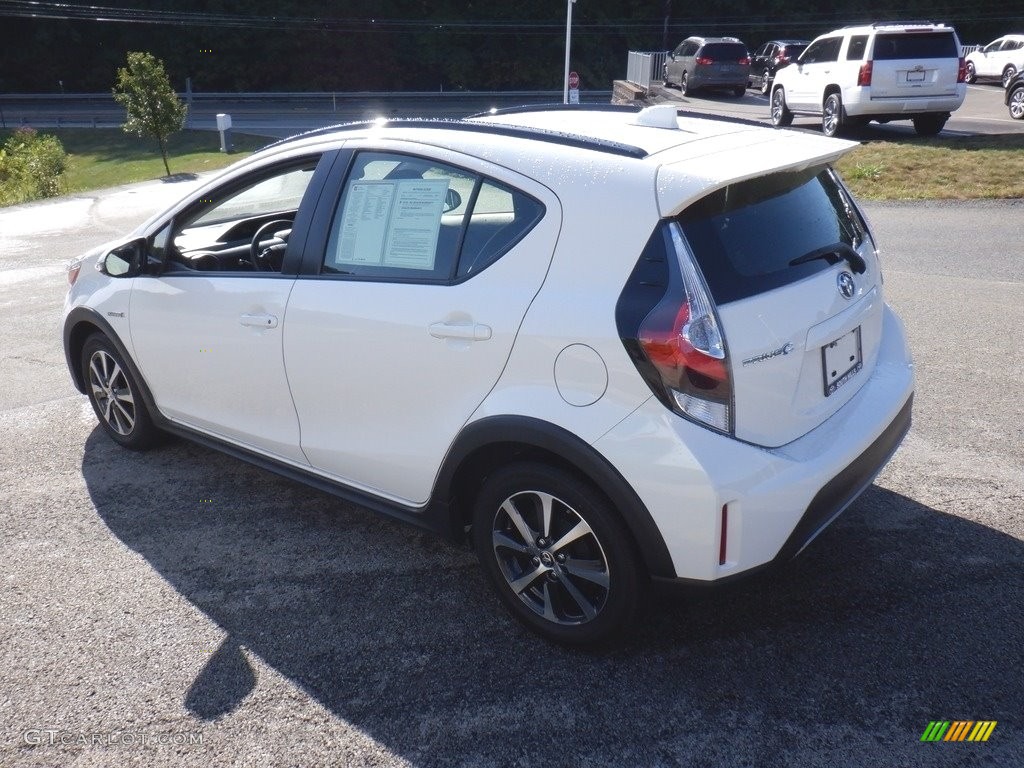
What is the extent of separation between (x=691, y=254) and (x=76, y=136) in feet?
142

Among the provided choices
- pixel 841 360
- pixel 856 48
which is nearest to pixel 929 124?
pixel 856 48

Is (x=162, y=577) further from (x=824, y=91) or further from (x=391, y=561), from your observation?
(x=824, y=91)

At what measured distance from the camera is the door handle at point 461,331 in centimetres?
317

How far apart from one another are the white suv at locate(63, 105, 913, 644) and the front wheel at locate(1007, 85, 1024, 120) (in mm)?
20220

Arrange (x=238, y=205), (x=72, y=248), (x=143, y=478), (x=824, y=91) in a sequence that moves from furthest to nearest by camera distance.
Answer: (x=824, y=91)
(x=238, y=205)
(x=72, y=248)
(x=143, y=478)

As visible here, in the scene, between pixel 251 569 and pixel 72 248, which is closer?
pixel 251 569

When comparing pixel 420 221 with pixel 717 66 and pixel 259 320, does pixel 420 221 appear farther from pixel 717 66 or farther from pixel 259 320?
pixel 717 66

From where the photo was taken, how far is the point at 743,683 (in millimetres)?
3115

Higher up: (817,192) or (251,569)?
(817,192)

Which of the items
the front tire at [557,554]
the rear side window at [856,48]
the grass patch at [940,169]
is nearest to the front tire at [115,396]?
the front tire at [557,554]

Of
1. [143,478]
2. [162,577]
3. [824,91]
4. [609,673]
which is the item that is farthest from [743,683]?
[824,91]

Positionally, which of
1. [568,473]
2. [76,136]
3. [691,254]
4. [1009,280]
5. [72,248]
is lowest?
[76,136]

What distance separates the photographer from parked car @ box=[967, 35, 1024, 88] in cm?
3048

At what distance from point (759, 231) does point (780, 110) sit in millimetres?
20556
